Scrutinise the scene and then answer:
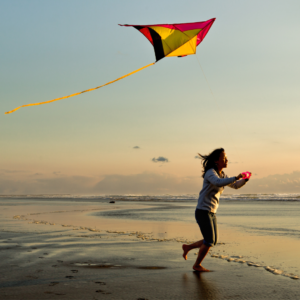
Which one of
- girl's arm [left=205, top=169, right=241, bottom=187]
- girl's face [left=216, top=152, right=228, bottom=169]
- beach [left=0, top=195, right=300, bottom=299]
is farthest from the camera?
girl's face [left=216, top=152, right=228, bottom=169]

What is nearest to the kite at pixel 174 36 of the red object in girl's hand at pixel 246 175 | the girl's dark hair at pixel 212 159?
the girl's dark hair at pixel 212 159

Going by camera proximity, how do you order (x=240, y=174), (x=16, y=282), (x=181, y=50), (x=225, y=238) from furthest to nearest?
(x=225, y=238) → (x=181, y=50) → (x=240, y=174) → (x=16, y=282)

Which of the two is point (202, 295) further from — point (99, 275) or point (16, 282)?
point (16, 282)

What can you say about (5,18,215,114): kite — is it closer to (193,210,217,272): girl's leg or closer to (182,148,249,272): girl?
(182,148,249,272): girl

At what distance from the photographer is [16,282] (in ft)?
15.5

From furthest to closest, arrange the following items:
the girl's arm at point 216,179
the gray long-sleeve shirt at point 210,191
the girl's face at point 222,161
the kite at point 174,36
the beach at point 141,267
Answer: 1. the kite at point 174,36
2. the girl's face at point 222,161
3. the gray long-sleeve shirt at point 210,191
4. the girl's arm at point 216,179
5. the beach at point 141,267

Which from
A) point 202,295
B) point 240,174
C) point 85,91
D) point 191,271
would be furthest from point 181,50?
point 202,295

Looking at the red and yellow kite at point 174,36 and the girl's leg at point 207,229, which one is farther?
the red and yellow kite at point 174,36

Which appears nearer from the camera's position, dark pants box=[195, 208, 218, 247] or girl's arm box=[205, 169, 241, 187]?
girl's arm box=[205, 169, 241, 187]

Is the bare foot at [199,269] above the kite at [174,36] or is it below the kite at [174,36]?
below

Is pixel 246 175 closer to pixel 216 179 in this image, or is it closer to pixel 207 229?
pixel 216 179

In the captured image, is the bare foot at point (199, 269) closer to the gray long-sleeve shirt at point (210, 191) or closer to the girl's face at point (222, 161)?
the gray long-sleeve shirt at point (210, 191)

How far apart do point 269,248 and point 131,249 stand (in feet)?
9.93

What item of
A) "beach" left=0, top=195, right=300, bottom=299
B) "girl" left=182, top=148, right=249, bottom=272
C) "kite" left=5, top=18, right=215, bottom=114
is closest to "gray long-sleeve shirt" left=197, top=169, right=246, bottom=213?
"girl" left=182, top=148, right=249, bottom=272
